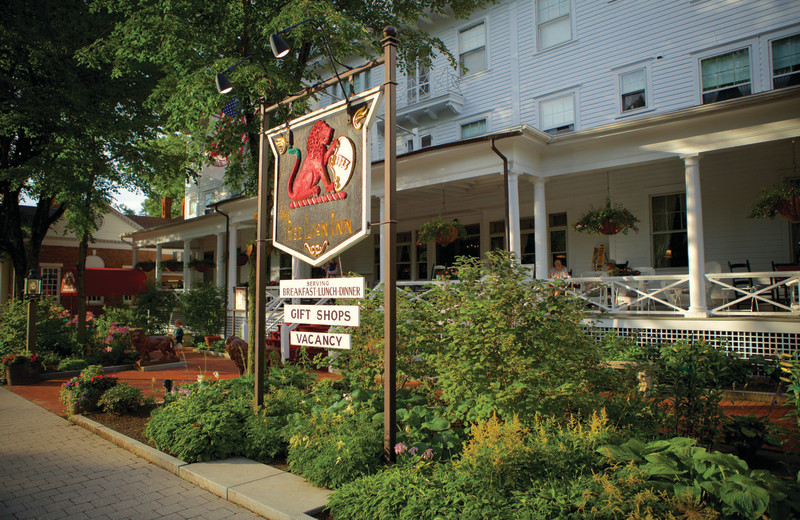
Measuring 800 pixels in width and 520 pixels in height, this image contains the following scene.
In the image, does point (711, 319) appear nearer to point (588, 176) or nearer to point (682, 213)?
point (682, 213)

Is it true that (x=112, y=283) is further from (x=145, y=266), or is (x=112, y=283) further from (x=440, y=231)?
(x=440, y=231)

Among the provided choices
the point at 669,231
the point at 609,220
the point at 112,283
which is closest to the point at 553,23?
the point at 669,231

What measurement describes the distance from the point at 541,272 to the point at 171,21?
30.2 ft

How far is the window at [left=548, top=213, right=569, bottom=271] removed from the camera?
15.8m

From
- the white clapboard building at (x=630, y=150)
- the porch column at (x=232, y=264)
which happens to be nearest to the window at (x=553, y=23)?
the white clapboard building at (x=630, y=150)

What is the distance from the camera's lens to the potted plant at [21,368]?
37.1 feet

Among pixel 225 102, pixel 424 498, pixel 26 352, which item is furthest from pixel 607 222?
pixel 26 352

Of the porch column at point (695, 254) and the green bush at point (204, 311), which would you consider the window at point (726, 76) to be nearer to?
the porch column at point (695, 254)

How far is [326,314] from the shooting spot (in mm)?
5605

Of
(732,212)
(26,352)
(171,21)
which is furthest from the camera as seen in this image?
(732,212)

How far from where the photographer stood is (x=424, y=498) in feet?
12.4

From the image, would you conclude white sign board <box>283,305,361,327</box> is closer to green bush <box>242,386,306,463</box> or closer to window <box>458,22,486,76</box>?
green bush <box>242,386,306,463</box>

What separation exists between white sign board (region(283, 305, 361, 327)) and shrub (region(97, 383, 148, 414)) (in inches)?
147

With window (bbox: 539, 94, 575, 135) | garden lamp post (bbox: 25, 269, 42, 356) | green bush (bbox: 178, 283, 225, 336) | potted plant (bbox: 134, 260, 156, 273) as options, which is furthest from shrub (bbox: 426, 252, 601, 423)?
potted plant (bbox: 134, 260, 156, 273)
